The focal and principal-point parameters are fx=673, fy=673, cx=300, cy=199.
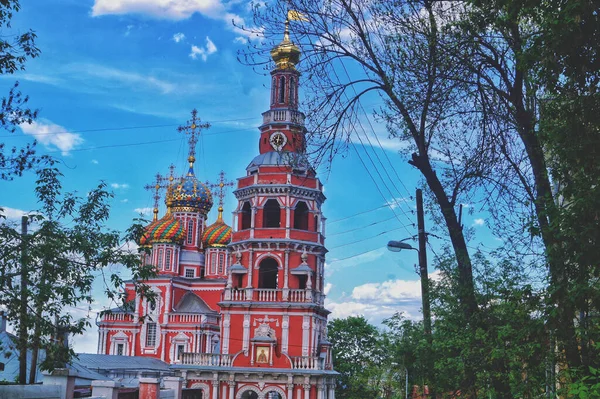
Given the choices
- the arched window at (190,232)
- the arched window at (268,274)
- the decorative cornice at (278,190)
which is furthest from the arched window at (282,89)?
the arched window at (190,232)

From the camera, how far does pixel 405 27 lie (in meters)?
11.4

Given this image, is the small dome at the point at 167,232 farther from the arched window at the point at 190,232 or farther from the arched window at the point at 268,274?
the arched window at the point at 268,274

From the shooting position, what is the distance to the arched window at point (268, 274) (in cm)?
3644

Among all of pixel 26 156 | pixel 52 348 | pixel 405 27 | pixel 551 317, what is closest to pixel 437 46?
pixel 405 27

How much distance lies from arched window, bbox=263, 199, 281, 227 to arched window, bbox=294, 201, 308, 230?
1.00 m

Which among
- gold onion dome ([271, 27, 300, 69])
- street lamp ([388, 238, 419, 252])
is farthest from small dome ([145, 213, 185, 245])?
street lamp ([388, 238, 419, 252])

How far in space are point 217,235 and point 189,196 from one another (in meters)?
3.71

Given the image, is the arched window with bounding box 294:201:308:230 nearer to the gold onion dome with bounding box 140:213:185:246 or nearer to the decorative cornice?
the decorative cornice

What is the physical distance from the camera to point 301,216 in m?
38.0

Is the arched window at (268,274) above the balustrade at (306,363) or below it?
above

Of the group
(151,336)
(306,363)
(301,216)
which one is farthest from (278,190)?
(151,336)

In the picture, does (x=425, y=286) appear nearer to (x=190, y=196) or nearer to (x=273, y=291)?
(x=273, y=291)

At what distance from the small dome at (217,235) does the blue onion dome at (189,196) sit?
1.43 metres

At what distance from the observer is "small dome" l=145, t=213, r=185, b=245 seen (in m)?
49.3
